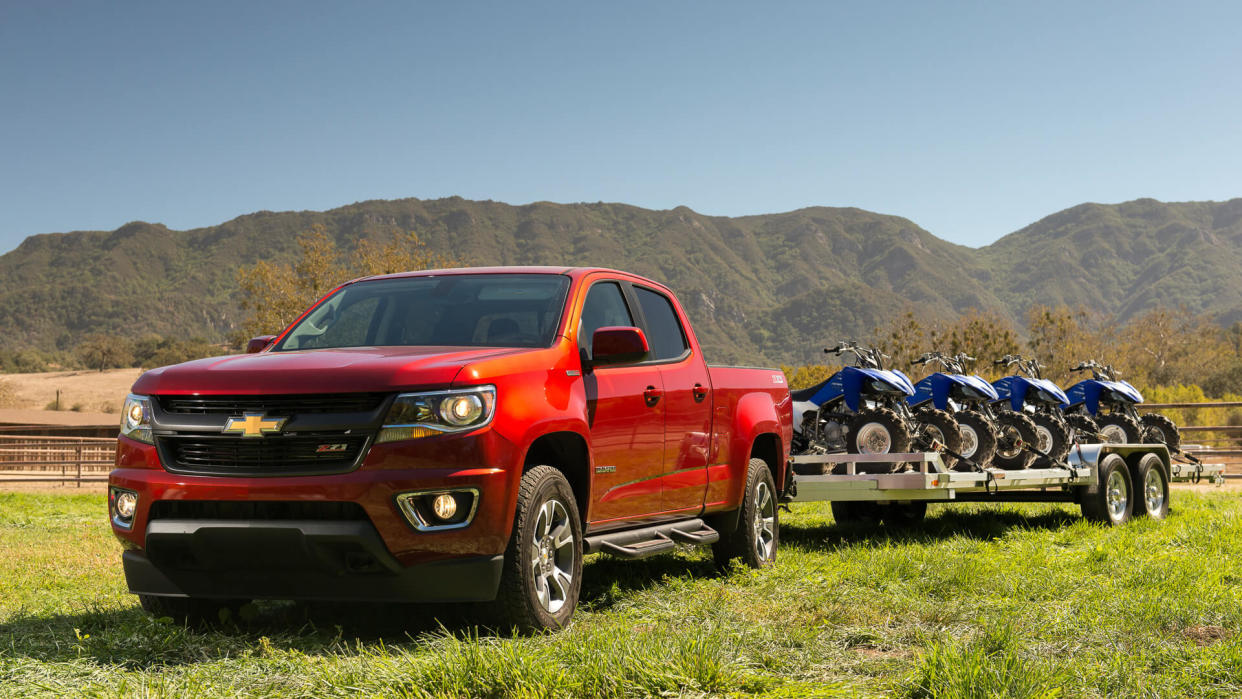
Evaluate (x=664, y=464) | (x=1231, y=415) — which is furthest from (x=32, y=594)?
(x=1231, y=415)

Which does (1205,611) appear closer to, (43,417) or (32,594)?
(32,594)

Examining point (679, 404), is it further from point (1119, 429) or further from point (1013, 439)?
point (1119, 429)

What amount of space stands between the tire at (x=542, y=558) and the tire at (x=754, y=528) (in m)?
2.19

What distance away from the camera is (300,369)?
16.5 ft

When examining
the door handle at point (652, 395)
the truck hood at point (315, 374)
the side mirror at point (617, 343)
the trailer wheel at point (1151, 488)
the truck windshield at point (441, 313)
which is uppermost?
the truck windshield at point (441, 313)

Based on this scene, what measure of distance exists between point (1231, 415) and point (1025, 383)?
26.6 metres

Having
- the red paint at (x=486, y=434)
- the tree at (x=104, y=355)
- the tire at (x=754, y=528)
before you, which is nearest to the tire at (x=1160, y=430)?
the tire at (x=754, y=528)

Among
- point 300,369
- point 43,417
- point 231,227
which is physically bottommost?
point 43,417

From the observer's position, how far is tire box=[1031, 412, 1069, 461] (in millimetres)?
11945

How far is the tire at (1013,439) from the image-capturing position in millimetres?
11383

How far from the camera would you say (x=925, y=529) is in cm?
1127

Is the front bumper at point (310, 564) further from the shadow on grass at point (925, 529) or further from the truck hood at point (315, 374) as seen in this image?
the shadow on grass at point (925, 529)

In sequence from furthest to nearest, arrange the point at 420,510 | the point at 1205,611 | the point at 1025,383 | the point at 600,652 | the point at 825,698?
the point at 1025,383 < the point at 1205,611 < the point at 420,510 < the point at 600,652 < the point at 825,698

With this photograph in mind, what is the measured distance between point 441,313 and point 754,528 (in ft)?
9.12
